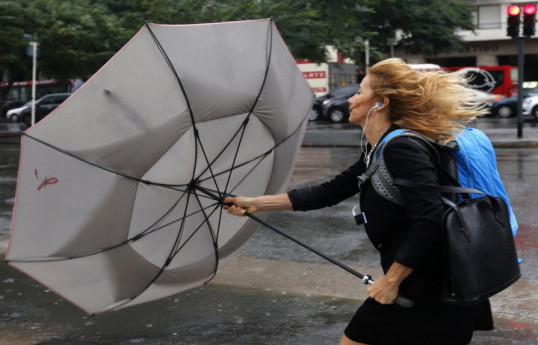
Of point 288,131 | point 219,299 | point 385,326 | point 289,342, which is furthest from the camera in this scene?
point 219,299

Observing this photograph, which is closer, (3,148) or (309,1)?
(309,1)

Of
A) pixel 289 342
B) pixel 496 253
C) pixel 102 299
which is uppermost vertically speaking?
pixel 496 253

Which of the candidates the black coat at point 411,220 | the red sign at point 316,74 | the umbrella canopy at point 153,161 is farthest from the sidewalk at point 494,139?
the black coat at point 411,220

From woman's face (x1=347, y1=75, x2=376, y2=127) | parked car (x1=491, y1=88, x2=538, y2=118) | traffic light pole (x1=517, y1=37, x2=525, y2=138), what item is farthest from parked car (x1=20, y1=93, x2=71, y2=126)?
woman's face (x1=347, y1=75, x2=376, y2=127)

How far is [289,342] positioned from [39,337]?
1.64 m

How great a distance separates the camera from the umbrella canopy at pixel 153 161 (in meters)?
3.04

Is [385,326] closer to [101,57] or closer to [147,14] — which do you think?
[147,14]

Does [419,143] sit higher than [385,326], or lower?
higher

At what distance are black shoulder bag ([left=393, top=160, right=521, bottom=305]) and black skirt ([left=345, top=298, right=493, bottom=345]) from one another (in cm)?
14

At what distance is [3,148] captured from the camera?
72.8 feet

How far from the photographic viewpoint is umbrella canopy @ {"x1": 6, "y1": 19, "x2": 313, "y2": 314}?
120 inches

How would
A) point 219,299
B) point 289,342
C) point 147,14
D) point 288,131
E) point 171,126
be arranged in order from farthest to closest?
point 147,14 < point 219,299 < point 289,342 < point 288,131 < point 171,126

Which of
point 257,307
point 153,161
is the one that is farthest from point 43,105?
point 153,161

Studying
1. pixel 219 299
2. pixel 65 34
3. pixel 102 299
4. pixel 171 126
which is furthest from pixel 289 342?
pixel 65 34
